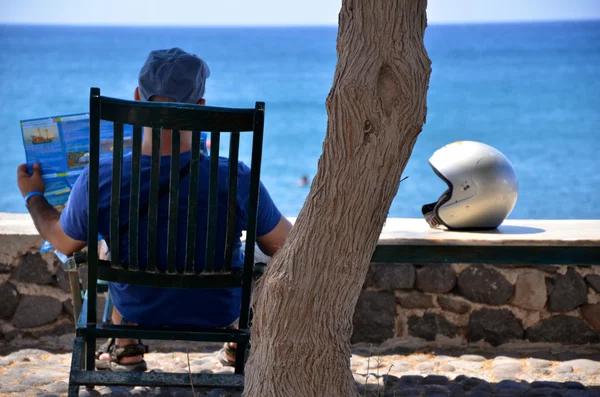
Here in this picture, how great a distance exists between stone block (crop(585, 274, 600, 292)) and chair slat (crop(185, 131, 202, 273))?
2366mm

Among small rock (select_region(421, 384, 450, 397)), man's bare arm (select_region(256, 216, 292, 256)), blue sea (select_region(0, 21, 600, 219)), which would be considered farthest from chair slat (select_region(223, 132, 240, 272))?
blue sea (select_region(0, 21, 600, 219))

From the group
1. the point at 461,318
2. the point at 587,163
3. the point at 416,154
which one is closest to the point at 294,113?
the point at 416,154

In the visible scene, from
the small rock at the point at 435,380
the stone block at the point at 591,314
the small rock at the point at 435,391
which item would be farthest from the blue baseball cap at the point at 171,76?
the stone block at the point at 591,314

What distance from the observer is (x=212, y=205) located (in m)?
2.85

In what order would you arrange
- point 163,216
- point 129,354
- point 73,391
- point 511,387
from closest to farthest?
point 73,391, point 163,216, point 129,354, point 511,387

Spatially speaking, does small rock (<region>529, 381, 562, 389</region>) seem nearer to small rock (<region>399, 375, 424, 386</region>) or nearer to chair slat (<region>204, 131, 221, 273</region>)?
small rock (<region>399, 375, 424, 386</region>)

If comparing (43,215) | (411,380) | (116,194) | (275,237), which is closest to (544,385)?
(411,380)

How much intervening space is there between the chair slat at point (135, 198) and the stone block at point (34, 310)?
1798 millimetres

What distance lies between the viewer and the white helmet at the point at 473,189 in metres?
4.40

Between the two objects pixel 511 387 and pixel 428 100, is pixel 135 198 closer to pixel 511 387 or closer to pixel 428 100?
pixel 511 387

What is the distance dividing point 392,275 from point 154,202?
1937mm

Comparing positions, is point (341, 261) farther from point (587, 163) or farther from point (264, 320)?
point (587, 163)

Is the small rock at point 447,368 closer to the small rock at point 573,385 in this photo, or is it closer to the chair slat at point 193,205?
the small rock at point 573,385

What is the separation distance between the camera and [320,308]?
8.04ft
